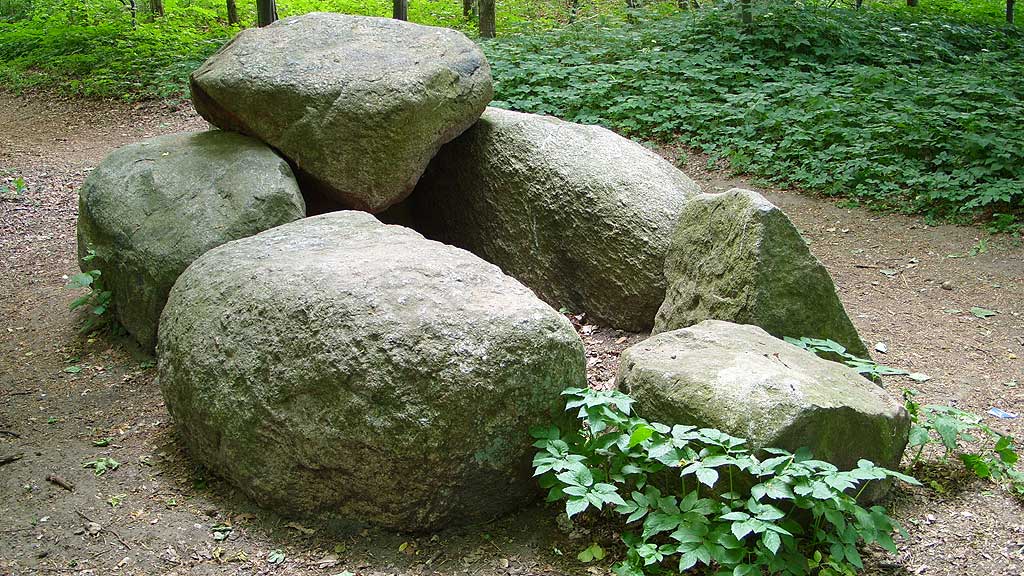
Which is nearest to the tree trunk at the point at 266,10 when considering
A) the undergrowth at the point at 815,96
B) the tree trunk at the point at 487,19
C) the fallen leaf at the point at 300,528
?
the undergrowth at the point at 815,96

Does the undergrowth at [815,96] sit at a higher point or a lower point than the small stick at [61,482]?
higher

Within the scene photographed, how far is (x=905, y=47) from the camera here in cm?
1067

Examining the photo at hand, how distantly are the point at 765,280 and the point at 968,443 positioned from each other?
1.18 meters

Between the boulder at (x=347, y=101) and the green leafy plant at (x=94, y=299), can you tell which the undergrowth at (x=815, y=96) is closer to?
the boulder at (x=347, y=101)

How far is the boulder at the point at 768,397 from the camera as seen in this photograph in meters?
2.93

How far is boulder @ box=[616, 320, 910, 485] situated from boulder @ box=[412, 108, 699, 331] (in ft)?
4.70

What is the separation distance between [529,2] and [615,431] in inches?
615

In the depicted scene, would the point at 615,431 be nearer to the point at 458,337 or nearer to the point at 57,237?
the point at 458,337

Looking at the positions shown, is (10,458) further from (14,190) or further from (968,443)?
(968,443)

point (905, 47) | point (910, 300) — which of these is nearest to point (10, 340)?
point (910, 300)

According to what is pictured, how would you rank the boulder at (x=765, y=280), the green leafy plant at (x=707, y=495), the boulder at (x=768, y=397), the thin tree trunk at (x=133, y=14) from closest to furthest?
the green leafy plant at (x=707, y=495), the boulder at (x=768, y=397), the boulder at (x=765, y=280), the thin tree trunk at (x=133, y=14)

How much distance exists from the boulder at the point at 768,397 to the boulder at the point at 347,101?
225cm

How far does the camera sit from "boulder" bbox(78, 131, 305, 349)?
14.9ft

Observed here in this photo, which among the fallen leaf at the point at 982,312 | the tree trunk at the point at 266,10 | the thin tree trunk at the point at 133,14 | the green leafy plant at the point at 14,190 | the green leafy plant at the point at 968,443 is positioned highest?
the tree trunk at the point at 266,10
